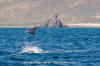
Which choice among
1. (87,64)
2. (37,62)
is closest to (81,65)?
(87,64)

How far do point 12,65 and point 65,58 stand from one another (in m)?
11.1

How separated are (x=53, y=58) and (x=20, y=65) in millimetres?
9930

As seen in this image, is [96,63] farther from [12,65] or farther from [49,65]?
[12,65]

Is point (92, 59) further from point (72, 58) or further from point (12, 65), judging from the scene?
point (12, 65)

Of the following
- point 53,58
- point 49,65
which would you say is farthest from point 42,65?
point 53,58

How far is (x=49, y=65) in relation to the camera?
51000 mm

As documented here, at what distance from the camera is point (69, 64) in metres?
52.1

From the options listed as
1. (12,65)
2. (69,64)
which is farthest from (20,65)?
(69,64)

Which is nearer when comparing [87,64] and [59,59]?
[87,64]

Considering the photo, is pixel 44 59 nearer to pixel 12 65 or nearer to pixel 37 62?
pixel 37 62

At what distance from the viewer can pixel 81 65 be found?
5081 cm

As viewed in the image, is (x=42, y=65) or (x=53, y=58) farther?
(x=53, y=58)

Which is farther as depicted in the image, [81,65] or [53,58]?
[53,58]

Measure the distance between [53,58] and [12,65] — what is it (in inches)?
396
